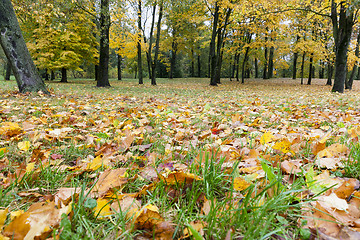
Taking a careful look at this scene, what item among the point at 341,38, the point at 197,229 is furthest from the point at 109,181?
the point at 341,38

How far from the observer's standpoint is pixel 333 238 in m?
0.66

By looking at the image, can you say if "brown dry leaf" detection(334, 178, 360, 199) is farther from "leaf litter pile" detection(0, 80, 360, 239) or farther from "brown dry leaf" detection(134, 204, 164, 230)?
"brown dry leaf" detection(134, 204, 164, 230)

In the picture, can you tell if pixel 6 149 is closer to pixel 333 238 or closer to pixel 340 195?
pixel 333 238

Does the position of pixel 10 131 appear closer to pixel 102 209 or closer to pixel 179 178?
pixel 102 209

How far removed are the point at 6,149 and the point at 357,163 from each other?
2.38 meters

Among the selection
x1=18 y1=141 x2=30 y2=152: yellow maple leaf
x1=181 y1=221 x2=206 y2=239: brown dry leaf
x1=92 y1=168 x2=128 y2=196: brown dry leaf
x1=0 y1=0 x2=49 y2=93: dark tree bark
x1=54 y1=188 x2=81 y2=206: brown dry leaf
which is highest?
x1=0 y1=0 x2=49 y2=93: dark tree bark

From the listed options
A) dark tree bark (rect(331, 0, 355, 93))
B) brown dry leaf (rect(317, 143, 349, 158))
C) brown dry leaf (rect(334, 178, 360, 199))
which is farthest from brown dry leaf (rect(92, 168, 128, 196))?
dark tree bark (rect(331, 0, 355, 93))

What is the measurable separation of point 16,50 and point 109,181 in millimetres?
6341

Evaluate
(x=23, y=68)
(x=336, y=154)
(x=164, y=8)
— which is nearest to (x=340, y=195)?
(x=336, y=154)

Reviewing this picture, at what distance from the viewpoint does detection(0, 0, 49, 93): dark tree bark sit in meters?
5.08

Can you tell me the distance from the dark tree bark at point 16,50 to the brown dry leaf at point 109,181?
19.7 feet

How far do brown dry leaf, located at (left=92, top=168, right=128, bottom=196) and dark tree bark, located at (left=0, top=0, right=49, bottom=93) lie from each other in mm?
6017

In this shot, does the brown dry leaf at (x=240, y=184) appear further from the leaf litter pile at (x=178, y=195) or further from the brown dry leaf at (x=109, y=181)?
the brown dry leaf at (x=109, y=181)

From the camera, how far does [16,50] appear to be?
5285 mm
